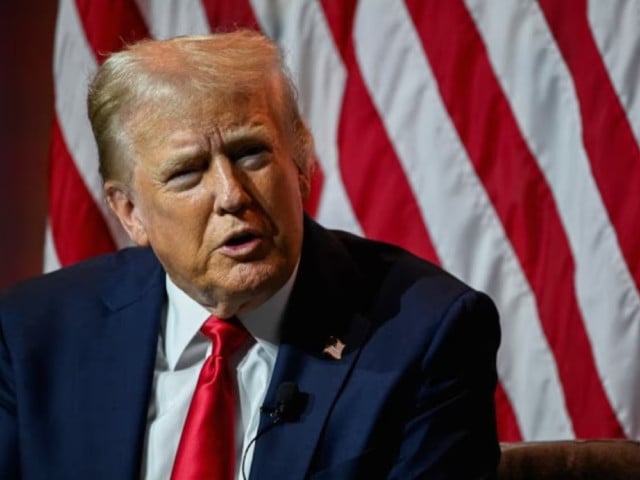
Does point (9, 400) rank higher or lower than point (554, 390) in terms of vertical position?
higher

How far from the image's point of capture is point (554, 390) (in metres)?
2.61

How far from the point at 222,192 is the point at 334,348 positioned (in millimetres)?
306

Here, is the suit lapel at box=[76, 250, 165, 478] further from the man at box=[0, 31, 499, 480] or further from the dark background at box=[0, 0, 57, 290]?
the dark background at box=[0, 0, 57, 290]

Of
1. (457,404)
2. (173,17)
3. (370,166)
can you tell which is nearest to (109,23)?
(173,17)

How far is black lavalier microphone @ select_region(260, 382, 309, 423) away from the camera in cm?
175

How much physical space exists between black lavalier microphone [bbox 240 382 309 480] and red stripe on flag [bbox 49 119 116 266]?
1.14 meters

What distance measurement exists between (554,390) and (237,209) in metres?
1.17

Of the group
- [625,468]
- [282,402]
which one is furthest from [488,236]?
[282,402]

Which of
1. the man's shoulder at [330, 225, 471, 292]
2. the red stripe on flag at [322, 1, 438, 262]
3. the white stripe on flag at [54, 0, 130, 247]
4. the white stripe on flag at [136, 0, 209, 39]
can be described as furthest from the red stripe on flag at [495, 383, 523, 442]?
the white stripe on flag at [136, 0, 209, 39]

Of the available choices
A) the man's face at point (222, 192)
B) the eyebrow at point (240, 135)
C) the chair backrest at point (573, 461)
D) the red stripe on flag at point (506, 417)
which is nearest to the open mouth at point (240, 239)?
the man's face at point (222, 192)

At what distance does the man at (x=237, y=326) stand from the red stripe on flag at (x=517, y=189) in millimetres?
724

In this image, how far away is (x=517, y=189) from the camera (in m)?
2.59

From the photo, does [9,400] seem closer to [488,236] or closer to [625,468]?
[625,468]

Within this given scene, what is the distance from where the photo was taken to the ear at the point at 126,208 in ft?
5.96
